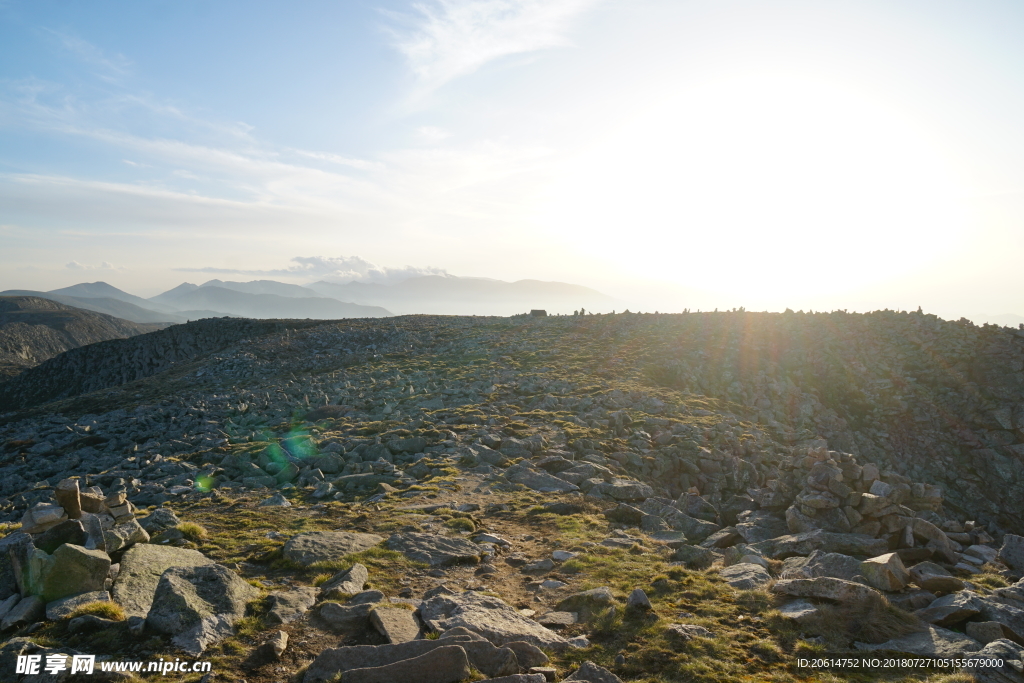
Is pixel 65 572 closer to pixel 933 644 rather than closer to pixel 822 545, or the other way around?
pixel 933 644

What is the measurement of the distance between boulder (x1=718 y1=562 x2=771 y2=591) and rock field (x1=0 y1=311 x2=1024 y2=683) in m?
0.06

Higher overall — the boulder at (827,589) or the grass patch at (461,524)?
the boulder at (827,589)

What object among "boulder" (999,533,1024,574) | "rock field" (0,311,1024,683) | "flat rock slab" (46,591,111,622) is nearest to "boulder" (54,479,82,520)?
"rock field" (0,311,1024,683)

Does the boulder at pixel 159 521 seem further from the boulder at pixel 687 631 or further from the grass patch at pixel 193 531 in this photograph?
the boulder at pixel 687 631

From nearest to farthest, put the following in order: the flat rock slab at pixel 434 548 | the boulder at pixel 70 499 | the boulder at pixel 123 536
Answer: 1. the boulder at pixel 123 536
2. the boulder at pixel 70 499
3. the flat rock slab at pixel 434 548

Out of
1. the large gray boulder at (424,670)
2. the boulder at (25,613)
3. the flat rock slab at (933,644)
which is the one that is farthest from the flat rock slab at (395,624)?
the flat rock slab at (933,644)

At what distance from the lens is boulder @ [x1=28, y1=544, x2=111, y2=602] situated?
28.7 ft

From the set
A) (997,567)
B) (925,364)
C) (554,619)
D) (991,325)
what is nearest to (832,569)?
(997,567)

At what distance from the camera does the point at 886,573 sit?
1029cm

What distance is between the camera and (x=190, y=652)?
8188mm

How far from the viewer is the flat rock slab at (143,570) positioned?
9195 millimetres

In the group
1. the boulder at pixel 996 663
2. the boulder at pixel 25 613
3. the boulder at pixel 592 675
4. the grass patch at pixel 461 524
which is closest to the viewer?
the boulder at pixel 996 663

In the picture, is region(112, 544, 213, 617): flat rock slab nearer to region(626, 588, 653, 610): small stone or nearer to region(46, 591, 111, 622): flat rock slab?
region(46, 591, 111, 622): flat rock slab

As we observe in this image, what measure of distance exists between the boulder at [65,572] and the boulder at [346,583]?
388cm
